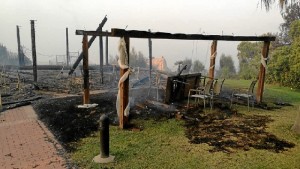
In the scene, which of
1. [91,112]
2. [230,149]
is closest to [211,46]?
[91,112]

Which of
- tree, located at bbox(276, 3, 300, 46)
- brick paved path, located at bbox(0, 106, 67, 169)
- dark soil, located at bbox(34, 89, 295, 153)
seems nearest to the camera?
brick paved path, located at bbox(0, 106, 67, 169)

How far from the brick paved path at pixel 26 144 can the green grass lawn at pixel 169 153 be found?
58 centimetres

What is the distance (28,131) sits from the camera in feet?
27.4

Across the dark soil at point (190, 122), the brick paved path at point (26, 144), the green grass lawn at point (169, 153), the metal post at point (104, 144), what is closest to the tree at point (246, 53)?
the dark soil at point (190, 122)

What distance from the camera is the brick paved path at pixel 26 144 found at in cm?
604

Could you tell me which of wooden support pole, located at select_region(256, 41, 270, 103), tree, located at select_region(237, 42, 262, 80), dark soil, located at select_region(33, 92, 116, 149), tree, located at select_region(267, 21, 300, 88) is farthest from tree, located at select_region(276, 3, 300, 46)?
dark soil, located at select_region(33, 92, 116, 149)

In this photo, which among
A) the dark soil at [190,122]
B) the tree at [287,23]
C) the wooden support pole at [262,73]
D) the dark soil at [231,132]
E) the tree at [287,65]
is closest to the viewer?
the dark soil at [231,132]

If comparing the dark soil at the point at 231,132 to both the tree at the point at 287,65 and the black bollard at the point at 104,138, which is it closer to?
the black bollard at the point at 104,138

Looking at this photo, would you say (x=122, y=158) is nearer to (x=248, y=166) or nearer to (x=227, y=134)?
(x=248, y=166)

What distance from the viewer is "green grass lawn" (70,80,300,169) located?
18.9 feet

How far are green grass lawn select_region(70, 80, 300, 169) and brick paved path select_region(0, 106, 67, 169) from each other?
1.90 feet

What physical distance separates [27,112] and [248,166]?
8.67m

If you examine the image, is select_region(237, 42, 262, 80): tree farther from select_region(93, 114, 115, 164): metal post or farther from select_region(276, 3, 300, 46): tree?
select_region(93, 114, 115, 164): metal post

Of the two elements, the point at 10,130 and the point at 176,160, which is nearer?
the point at 176,160
